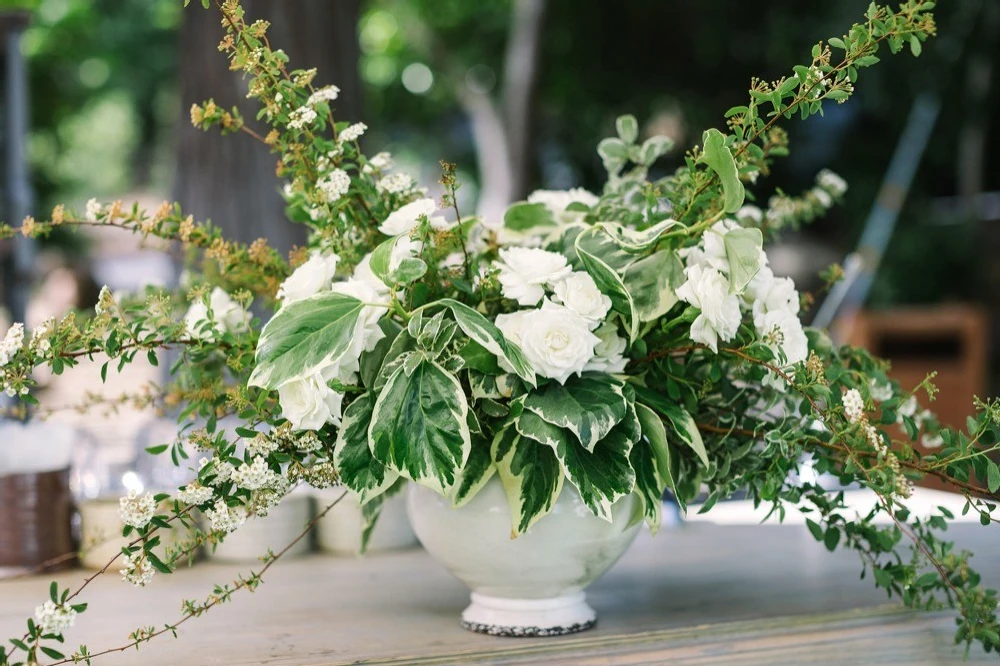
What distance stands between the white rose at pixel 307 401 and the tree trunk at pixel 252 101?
145 centimetres

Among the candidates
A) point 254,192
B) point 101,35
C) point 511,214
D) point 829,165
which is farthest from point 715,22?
point 511,214

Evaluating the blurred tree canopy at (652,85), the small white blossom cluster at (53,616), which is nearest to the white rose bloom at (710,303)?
the small white blossom cluster at (53,616)

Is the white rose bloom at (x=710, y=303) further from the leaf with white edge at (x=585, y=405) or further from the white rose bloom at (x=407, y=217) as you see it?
the white rose bloom at (x=407, y=217)

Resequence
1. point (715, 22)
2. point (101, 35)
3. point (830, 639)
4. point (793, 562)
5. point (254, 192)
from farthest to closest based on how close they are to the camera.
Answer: point (101, 35) → point (715, 22) → point (254, 192) → point (793, 562) → point (830, 639)

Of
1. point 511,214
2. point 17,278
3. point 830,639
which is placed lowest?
point 830,639

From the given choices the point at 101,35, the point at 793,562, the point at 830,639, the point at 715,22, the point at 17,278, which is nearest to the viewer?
the point at 830,639

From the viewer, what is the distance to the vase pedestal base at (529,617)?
0.78 meters

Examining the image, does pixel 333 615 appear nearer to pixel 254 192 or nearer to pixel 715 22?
pixel 254 192

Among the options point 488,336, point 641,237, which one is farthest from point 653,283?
point 488,336

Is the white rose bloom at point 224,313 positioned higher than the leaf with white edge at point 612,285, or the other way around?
the white rose bloom at point 224,313

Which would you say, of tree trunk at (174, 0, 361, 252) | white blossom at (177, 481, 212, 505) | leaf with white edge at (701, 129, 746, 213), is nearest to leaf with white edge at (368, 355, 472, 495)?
white blossom at (177, 481, 212, 505)

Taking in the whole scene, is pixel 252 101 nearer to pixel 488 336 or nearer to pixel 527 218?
pixel 527 218

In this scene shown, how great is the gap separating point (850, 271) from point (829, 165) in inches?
172

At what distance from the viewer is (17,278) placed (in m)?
2.40
